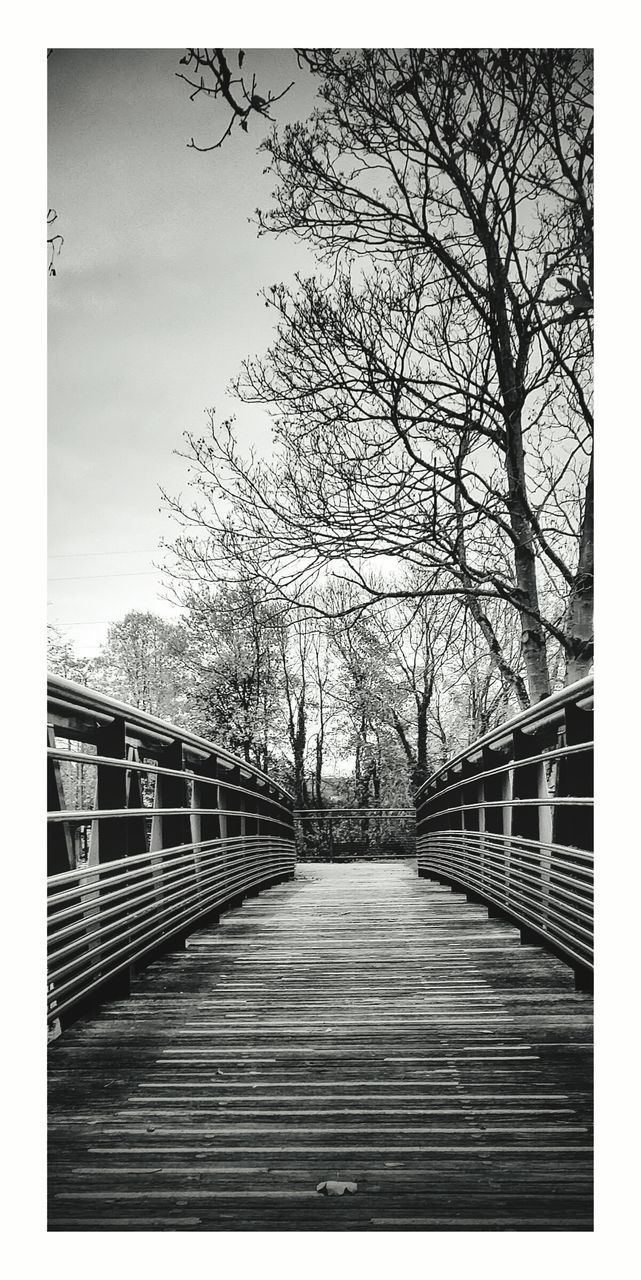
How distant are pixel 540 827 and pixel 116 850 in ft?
6.25

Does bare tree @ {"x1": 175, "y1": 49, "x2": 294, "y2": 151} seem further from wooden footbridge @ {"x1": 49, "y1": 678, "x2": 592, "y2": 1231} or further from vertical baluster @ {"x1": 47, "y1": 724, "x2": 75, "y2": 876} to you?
vertical baluster @ {"x1": 47, "y1": 724, "x2": 75, "y2": 876}

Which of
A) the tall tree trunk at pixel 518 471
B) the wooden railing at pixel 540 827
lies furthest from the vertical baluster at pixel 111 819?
the tall tree trunk at pixel 518 471

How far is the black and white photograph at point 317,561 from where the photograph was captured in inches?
75.2

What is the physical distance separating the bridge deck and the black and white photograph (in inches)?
0.5

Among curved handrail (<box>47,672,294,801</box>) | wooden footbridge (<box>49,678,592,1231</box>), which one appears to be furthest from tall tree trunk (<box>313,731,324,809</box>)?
curved handrail (<box>47,672,294,801</box>)

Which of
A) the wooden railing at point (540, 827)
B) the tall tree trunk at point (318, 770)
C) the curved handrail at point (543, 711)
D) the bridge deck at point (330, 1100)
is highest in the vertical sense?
the curved handrail at point (543, 711)

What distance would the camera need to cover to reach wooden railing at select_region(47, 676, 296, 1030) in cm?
246

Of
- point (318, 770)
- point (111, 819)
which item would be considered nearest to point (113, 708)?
point (111, 819)

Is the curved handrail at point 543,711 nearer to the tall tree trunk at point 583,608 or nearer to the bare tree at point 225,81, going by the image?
the tall tree trunk at point 583,608

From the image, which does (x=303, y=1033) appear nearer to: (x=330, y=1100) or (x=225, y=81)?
(x=330, y=1100)

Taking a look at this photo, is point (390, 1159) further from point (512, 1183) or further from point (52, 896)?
point (52, 896)

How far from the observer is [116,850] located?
9.93 feet

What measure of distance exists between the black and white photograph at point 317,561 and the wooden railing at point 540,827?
0.03 m
